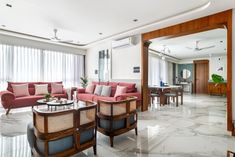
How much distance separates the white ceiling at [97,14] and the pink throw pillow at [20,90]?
73.7 inches

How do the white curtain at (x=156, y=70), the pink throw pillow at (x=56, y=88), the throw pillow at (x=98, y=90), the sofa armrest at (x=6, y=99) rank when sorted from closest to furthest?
the sofa armrest at (x=6, y=99) → the throw pillow at (x=98, y=90) → the pink throw pillow at (x=56, y=88) → the white curtain at (x=156, y=70)

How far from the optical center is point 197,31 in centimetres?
395

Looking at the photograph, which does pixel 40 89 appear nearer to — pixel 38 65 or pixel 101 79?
pixel 38 65

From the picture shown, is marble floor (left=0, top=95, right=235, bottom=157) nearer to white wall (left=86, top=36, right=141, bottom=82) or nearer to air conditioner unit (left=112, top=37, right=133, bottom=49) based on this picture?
white wall (left=86, top=36, right=141, bottom=82)

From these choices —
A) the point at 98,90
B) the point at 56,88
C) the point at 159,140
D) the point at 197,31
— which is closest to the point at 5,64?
the point at 56,88

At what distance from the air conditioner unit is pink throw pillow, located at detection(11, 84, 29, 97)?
3562 millimetres

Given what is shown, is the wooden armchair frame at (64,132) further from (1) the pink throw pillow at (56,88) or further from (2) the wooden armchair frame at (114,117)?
(1) the pink throw pillow at (56,88)

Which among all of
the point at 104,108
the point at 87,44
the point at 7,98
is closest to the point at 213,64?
the point at 87,44

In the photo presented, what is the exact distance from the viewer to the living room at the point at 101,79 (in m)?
2.21

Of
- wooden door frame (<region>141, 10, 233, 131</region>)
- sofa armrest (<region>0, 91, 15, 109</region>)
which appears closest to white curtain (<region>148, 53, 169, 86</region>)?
wooden door frame (<region>141, 10, 233, 131</region>)

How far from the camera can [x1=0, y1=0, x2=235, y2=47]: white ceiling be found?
312 centimetres

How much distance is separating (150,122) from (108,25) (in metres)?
3.01

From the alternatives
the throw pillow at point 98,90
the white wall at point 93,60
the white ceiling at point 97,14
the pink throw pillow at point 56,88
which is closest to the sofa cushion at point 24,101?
the pink throw pillow at point 56,88

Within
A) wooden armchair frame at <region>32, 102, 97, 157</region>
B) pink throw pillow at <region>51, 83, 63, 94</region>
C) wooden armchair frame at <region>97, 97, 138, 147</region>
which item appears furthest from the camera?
pink throw pillow at <region>51, 83, 63, 94</region>
